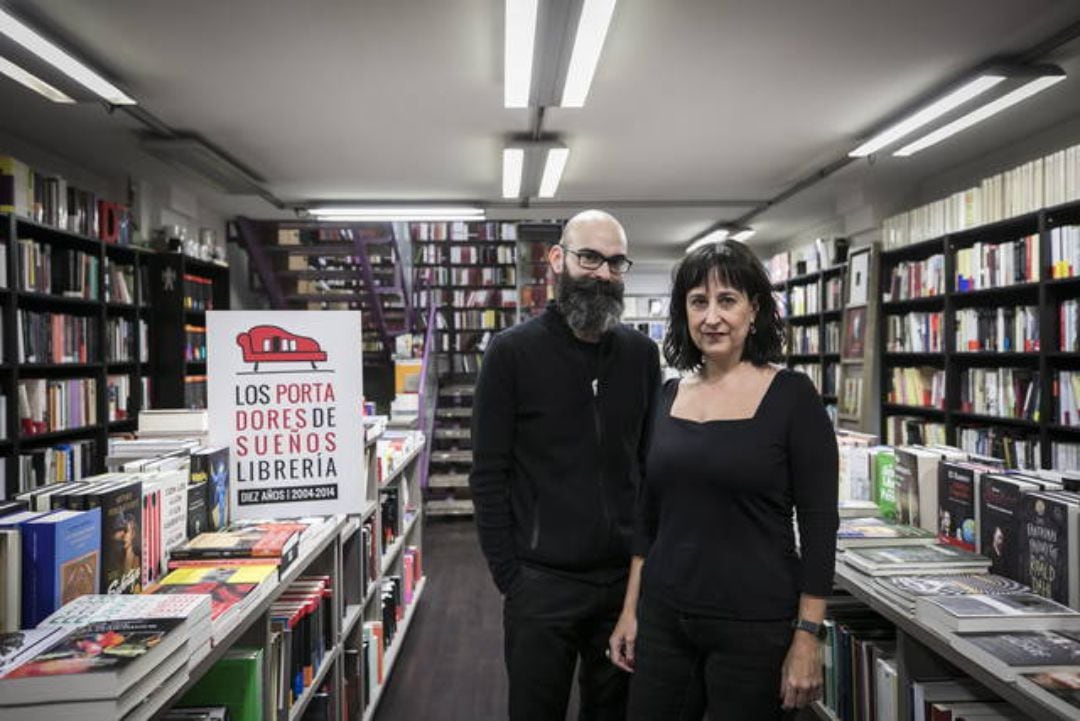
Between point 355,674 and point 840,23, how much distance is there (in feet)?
10.8

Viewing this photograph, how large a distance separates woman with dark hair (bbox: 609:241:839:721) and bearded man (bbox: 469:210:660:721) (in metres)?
0.19

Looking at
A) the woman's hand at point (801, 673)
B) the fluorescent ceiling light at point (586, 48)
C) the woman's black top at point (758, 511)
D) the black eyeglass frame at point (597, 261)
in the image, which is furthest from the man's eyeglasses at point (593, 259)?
the fluorescent ceiling light at point (586, 48)

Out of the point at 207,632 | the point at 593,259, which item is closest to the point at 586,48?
the point at 593,259

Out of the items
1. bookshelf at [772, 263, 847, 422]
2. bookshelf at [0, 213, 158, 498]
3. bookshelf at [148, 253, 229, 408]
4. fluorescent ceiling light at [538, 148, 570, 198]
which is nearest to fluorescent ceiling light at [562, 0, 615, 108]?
fluorescent ceiling light at [538, 148, 570, 198]

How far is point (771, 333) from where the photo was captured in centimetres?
144

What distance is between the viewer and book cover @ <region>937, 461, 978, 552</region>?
1.96 meters

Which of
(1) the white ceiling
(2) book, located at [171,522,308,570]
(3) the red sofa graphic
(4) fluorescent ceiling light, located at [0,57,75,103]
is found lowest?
(2) book, located at [171,522,308,570]

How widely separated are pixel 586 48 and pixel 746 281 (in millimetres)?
2086

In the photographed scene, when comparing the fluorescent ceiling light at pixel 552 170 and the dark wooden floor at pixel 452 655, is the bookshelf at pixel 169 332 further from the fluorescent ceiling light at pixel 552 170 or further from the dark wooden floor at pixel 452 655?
the fluorescent ceiling light at pixel 552 170

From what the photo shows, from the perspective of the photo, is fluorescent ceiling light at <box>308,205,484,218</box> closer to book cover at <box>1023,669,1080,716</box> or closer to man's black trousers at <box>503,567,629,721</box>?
man's black trousers at <box>503,567,629,721</box>

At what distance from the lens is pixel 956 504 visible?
202 cm

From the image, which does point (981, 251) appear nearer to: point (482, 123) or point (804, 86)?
point (804, 86)

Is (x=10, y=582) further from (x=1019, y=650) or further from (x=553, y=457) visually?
(x=1019, y=650)

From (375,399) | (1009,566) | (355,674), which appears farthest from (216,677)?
(375,399)
